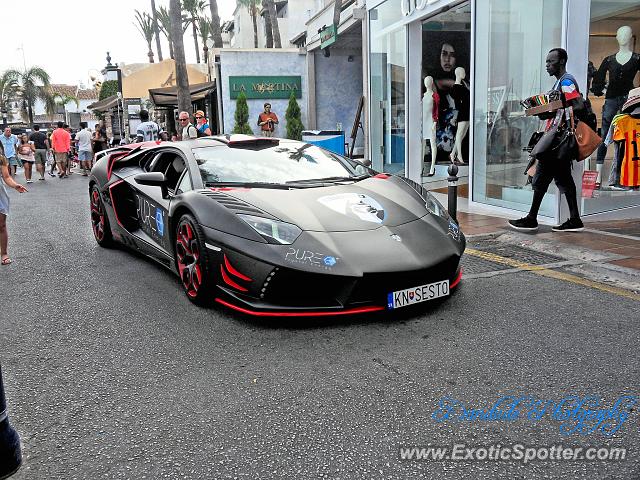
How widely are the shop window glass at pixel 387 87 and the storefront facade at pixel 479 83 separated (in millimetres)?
20

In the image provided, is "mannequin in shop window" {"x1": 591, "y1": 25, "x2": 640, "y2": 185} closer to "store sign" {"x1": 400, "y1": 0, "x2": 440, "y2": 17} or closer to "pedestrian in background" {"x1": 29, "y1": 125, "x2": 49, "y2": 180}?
"store sign" {"x1": 400, "y1": 0, "x2": 440, "y2": 17}

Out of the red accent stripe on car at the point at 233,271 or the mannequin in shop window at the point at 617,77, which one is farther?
the mannequin in shop window at the point at 617,77

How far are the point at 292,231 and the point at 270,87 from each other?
18785 millimetres

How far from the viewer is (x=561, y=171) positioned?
247 inches

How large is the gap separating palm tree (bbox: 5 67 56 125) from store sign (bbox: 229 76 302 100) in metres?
43.6

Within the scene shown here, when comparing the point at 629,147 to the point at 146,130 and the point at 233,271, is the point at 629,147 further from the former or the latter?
the point at 146,130

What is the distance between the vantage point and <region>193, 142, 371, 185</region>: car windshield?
15.4 feet

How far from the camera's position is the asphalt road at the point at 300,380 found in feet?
7.70

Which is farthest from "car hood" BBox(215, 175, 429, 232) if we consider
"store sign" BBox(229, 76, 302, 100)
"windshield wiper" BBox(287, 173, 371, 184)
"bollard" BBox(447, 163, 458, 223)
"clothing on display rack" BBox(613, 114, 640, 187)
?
"store sign" BBox(229, 76, 302, 100)

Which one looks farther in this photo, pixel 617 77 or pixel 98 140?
pixel 98 140

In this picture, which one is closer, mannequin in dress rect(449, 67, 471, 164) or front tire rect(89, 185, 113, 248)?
front tire rect(89, 185, 113, 248)

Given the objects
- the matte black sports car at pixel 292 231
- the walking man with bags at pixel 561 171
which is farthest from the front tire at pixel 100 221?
the walking man with bags at pixel 561 171

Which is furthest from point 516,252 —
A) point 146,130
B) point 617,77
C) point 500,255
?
point 146,130

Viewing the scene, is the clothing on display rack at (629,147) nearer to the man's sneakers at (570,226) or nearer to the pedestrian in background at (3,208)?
the man's sneakers at (570,226)
